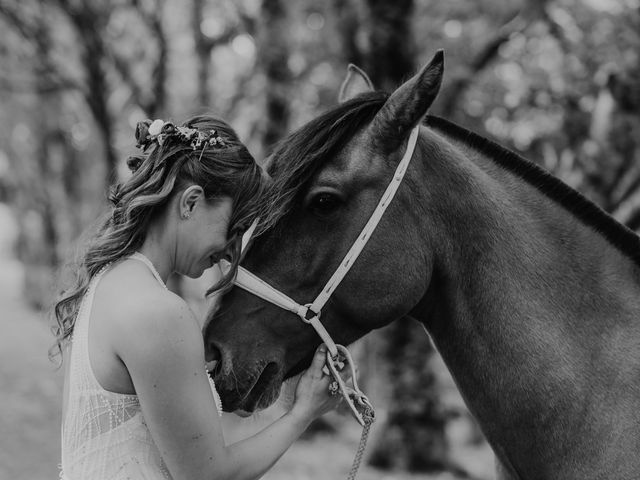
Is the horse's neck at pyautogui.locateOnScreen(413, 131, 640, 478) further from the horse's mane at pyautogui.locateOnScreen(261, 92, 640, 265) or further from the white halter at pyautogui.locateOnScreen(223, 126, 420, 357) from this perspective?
the white halter at pyautogui.locateOnScreen(223, 126, 420, 357)

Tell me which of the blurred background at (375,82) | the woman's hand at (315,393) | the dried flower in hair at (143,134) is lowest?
the blurred background at (375,82)

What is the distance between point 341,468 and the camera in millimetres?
8500

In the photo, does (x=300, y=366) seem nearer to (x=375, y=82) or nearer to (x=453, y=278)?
(x=453, y=278)

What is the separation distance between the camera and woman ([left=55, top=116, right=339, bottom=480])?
→ 6.28 ft

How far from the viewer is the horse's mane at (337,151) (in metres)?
2.37

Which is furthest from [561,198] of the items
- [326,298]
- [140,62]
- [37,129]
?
[37,129]

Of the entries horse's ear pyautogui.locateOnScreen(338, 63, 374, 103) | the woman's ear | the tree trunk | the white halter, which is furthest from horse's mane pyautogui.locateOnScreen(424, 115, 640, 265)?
the tree trunk

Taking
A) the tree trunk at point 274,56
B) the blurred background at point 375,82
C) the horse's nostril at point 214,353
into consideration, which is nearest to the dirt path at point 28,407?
the blurred background at point 375,82

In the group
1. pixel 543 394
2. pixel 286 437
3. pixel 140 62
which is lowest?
pixel 140 62

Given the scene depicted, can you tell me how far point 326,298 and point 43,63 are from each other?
9.48 meters

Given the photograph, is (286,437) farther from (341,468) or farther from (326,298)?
(341,468)

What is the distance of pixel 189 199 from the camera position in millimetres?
2135

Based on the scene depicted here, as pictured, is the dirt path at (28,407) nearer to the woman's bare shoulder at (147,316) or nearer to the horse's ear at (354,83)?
the horse's ear at (354,83)

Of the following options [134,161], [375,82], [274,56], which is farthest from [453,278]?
[274,56]
